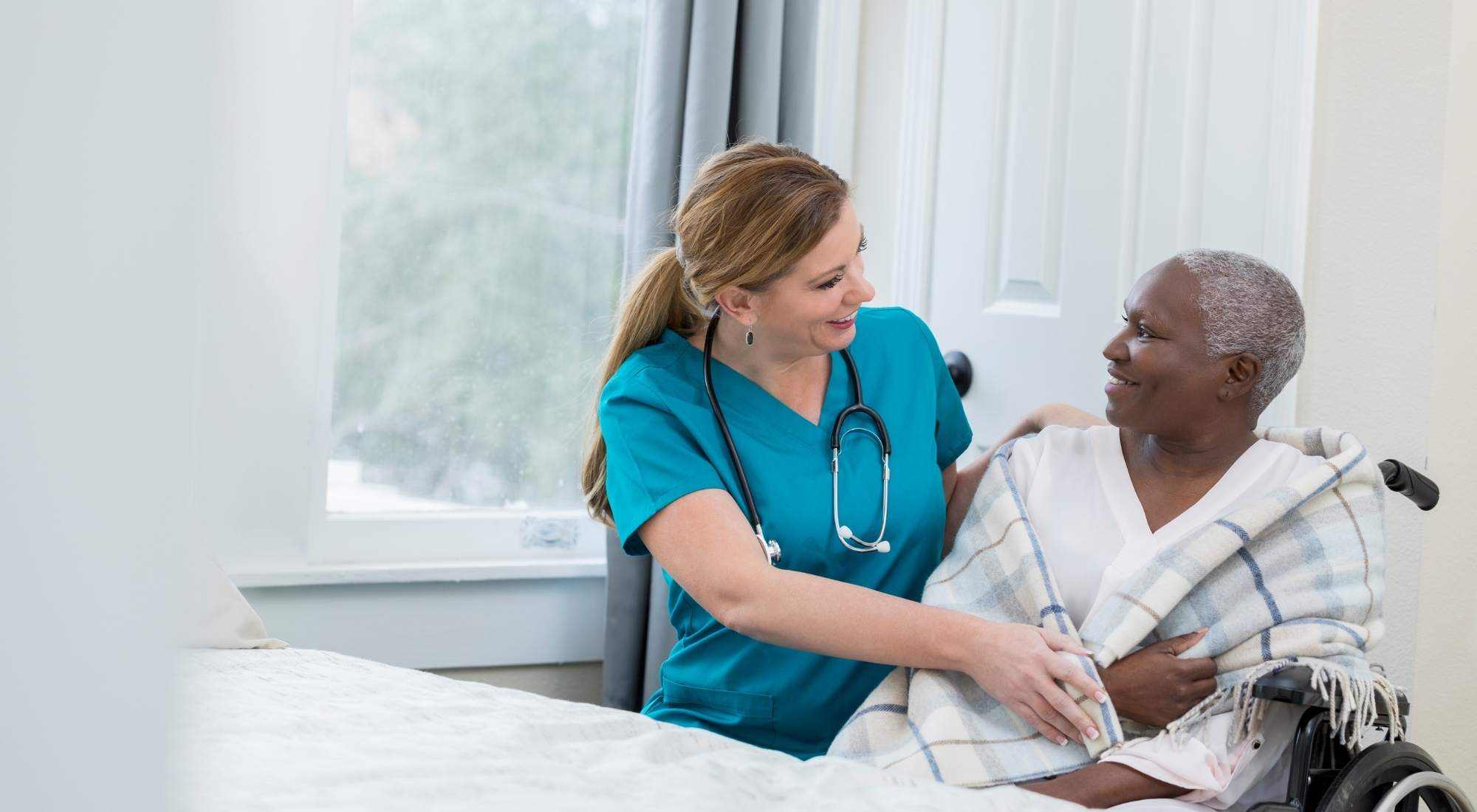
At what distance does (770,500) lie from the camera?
1.52 m

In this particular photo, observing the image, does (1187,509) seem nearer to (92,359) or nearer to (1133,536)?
(1133,536)

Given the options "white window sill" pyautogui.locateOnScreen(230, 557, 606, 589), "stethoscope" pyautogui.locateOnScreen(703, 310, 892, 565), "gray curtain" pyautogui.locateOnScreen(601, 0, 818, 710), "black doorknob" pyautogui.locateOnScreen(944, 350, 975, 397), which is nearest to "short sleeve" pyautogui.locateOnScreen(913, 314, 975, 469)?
"stethoscope" pyautogui.locateOnScreen(703, 310, 892, 565)

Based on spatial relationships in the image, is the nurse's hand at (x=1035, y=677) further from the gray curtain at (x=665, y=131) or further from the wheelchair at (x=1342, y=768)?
the gray curtain at (x=665, y=131)

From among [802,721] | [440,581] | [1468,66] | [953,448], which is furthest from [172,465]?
[440,581]

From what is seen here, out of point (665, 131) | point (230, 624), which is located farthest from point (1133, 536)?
point (665, 131)

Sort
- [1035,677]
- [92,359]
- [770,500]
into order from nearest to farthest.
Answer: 1. [92,359]
2. [1035,677]
3. [770,500]

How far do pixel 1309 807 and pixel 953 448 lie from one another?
67cm

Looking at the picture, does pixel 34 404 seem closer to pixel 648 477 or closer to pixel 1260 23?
pixel 648 477

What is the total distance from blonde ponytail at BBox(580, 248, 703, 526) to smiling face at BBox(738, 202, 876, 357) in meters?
0.15

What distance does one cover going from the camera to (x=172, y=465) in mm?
171

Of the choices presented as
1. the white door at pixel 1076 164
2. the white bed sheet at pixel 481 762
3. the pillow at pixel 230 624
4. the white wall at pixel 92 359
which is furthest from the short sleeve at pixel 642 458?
the white wall at pixel 92 359

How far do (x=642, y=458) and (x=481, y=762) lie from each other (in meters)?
0.55

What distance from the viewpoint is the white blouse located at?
4.10 ft

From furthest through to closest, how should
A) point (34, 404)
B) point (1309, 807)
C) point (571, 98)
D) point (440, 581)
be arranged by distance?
1. point (571, 98)
2. point (440, 581)
3. point (1309, 807)
4. point (34, 404)
